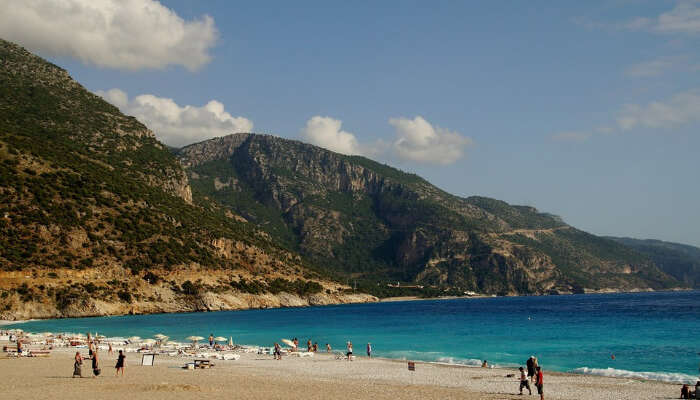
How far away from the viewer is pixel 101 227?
104188 mm

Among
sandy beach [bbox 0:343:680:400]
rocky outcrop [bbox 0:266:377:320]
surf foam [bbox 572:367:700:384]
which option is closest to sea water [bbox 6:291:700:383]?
surf foam [bbox 572:367:700:384]

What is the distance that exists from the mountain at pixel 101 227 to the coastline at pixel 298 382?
53459 mm

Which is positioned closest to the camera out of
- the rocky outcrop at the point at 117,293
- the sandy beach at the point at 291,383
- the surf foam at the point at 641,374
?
the sandy beach at the point at 291,383

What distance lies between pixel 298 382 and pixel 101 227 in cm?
8397

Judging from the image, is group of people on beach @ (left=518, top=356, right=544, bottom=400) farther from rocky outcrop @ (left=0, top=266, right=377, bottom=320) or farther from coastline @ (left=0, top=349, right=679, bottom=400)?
rocky outcrop @ (left=0, top=266, right=377, bottom=320)

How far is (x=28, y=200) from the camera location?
3789 inches

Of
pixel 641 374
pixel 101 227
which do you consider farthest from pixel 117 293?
pixel 641 374

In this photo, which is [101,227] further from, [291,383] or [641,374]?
[641,374]

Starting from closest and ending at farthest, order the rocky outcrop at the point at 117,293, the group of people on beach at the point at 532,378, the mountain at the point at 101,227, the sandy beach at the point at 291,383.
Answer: the sandy beach at the point at 291,383 → the group of people on beach at the point at 532,378 → the rocky outcrop at the point at 117,293 → the mountain at the point at 101,227

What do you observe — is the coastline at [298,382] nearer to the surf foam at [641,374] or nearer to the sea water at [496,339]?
the surf foam at [641,374]

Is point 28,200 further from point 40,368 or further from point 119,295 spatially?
point 40,368

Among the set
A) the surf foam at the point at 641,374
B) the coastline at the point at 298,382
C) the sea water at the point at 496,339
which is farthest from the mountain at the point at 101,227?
the surf foam at the point at 641,374

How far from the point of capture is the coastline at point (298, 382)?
2673cm

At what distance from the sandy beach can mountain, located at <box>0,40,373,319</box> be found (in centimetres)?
5262
